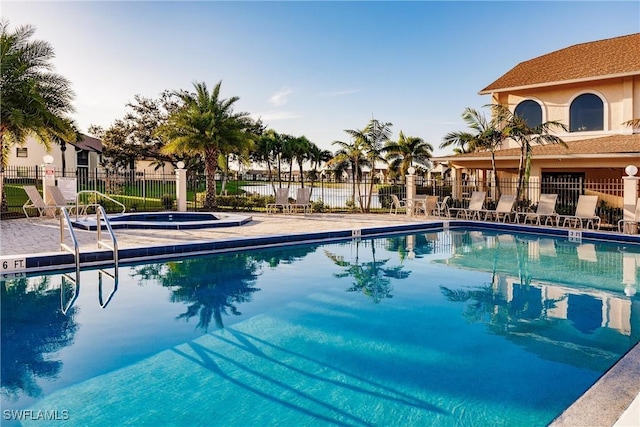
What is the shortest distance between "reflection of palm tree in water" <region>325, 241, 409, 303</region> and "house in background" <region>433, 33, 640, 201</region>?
1111 cm

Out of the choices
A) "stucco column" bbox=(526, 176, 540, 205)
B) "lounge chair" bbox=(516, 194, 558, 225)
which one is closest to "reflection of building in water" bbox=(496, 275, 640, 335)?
Answer: "lounge chair" bbox=(516, 194, 558, 225)

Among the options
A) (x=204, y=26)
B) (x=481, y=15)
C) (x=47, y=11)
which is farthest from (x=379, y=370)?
(x=481, y=15)

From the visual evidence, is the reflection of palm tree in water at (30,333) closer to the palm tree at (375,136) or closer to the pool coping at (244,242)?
the pool coping at (244,242)

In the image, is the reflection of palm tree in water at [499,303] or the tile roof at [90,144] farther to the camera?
the tile roof at [90,144]

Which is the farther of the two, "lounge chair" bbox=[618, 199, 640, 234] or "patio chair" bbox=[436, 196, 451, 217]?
"patio chair" bbox=[436, 196, 451, 217]

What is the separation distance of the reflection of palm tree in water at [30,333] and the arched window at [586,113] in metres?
21.0

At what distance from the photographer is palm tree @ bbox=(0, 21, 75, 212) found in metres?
15.3

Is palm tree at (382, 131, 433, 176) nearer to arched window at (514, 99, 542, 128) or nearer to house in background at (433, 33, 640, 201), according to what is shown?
house in background at (433, 33, 640, 201)

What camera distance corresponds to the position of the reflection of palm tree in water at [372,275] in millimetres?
7574

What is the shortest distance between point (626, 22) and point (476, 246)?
1740cm

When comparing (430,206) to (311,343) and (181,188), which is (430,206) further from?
(311,343)

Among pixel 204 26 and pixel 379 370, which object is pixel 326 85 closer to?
pixel 204 26

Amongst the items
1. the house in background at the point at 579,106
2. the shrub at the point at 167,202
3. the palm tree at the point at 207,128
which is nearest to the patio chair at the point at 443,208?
the house in background at the point at 579,106

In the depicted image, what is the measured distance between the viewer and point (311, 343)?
16.8ft
